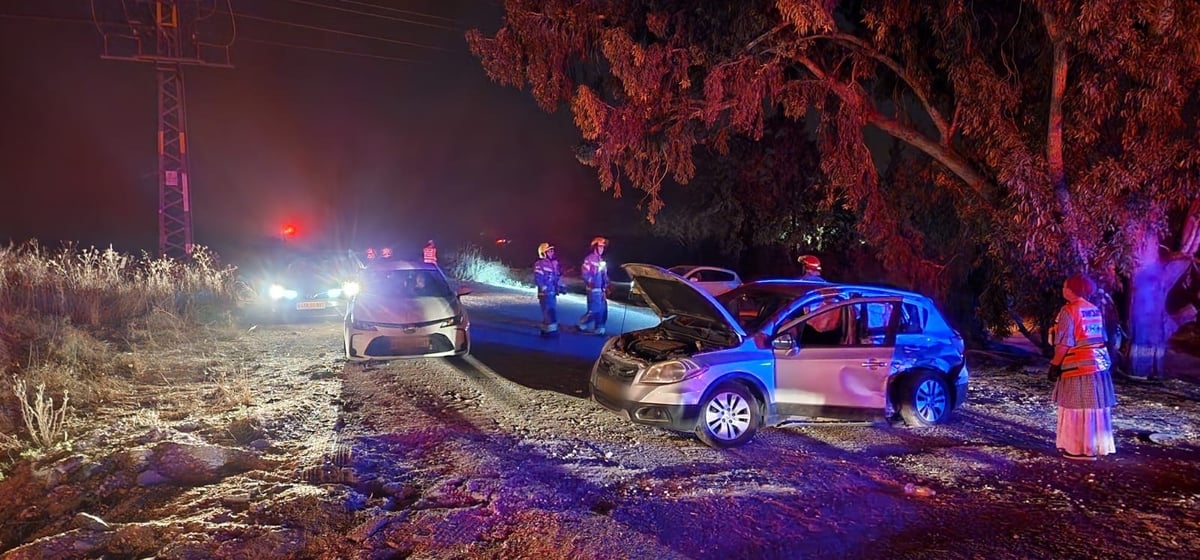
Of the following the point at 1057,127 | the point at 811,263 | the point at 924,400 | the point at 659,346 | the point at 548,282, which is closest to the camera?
the point at 659,346

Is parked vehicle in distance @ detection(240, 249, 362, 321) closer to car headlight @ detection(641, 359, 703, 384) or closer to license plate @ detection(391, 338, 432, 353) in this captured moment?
license plate @ detection(391, 338, 432, 353)

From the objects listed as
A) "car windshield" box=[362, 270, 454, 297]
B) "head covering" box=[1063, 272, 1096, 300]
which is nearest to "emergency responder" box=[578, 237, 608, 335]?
"car windshield" box=[362, 270, 454, 297]

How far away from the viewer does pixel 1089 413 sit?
6.09m

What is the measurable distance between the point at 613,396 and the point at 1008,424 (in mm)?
4120

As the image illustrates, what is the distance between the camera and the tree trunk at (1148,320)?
9.55 metres

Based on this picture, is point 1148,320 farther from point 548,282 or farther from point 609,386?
point 548,282

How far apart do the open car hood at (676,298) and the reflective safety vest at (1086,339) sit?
107 inches

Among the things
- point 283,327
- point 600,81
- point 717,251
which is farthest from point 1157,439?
point 717,251

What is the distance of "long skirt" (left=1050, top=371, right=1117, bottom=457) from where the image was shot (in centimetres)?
607

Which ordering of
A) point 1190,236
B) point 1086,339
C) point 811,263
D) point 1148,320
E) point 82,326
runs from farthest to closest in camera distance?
point 82,326, point 811,263, point 1148,320, point 1190,236, point 1086,339

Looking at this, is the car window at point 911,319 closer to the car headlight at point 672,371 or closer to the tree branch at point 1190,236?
the car headlight at point 672,371

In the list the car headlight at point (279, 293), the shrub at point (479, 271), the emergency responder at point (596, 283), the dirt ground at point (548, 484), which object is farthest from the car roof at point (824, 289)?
the shrub at point (479, 271)

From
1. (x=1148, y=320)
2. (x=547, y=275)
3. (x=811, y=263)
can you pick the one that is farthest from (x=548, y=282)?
(x=1148, y=320)

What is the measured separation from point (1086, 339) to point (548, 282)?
26.2ft
